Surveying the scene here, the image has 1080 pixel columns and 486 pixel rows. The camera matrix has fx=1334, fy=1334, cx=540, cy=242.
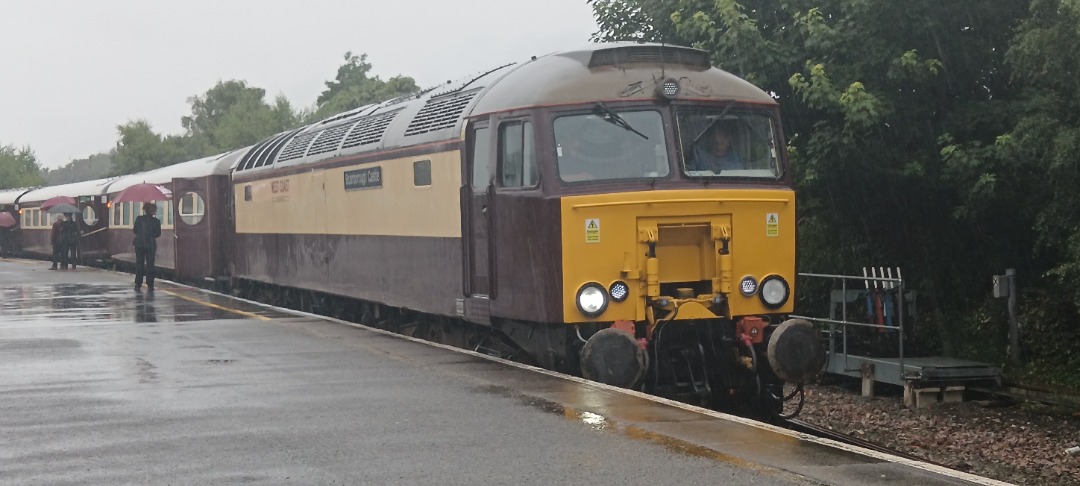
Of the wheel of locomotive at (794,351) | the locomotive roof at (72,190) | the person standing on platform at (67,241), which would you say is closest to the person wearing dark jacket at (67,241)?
the person standing on platform at (67,241)

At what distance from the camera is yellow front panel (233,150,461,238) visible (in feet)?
42.4

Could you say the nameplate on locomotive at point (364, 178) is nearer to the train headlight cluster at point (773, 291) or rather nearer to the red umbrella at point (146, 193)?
the train headlight cluster at point (773, 291)

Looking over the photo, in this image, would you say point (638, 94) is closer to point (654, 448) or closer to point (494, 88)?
point (494, 88)

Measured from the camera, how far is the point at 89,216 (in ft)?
130

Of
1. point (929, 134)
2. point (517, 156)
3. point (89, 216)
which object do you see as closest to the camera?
point (517, 156)

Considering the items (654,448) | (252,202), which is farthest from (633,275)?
(252,202)

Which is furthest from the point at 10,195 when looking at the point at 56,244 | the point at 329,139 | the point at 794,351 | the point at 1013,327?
the point at 794,351

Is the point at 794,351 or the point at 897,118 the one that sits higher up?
the point at 897,118

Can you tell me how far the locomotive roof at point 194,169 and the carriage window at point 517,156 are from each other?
13.0 metres

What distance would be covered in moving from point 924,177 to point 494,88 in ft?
30.2

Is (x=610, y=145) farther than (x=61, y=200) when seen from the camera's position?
No

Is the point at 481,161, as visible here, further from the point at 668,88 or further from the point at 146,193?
the point at 146,193

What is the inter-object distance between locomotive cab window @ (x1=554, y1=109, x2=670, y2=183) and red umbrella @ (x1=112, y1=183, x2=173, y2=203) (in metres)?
18.4

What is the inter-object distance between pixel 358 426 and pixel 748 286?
4.13 meters
